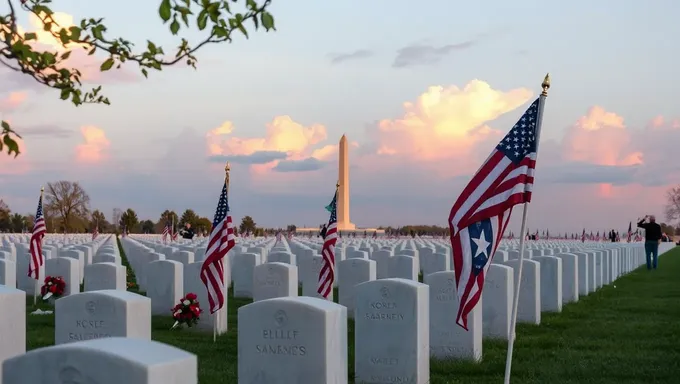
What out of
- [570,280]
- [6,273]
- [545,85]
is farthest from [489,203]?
[570,280]

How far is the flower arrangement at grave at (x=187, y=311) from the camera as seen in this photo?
44.8 feet

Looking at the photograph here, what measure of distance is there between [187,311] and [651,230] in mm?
21488

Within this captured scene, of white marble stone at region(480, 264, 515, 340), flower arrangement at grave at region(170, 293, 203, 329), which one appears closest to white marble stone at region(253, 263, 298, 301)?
flower arrangement at grave at region(170, 293, 203, 329)

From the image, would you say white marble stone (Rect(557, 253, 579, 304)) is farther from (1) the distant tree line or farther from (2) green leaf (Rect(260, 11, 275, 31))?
(1) the distant tree line

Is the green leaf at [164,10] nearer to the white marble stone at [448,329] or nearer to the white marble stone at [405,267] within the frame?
the white marble stone at [448,329]

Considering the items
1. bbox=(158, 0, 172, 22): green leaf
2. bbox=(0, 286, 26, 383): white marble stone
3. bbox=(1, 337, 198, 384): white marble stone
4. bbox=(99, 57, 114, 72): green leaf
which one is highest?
bbox=(158, 0, 172, 22): green leaf

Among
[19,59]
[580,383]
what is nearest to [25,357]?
[19,59]

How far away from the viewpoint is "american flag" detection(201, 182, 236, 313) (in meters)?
12.9

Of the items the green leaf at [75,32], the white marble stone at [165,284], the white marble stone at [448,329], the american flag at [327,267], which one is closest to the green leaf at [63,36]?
the green leaf at [75,32]

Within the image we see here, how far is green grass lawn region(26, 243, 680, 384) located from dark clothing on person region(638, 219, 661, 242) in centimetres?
1274

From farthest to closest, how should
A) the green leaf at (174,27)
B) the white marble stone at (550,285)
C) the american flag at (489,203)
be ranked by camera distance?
the white marble stone at (550,285) < the american flag at (489,203) < the green leaf at (174,27)

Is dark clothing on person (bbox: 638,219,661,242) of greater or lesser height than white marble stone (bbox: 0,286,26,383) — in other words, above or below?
above

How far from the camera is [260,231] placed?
81.8 metres

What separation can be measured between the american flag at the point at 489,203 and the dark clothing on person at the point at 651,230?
24593 mm
